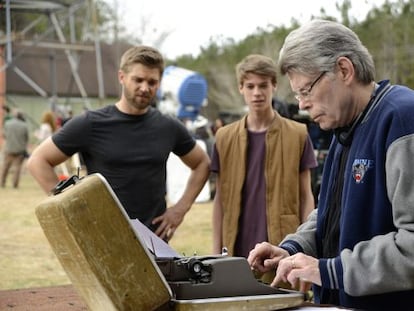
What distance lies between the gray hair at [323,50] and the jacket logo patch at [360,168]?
0.71ft

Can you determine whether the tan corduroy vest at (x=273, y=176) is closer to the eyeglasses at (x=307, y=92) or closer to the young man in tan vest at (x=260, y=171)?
the young man in tan vest at (x=260, y=171)

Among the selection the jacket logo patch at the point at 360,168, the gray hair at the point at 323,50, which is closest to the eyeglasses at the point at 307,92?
the gray hair at the point at 323,50

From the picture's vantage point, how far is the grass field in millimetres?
7172

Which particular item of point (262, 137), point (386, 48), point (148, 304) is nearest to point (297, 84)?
point (148, 304)

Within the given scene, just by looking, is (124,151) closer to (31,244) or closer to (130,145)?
(130,145)

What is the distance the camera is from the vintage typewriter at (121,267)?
5.47ft

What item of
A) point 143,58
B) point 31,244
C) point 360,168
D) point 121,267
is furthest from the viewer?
point 31,244

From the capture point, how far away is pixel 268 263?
217 cm

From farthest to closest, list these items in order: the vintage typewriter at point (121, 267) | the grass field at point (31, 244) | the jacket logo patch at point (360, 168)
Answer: the grass field at point (31, 244), the jacket logo patch at point (360, 168), the vintage typewriter at point (121, 267)

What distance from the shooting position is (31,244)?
30.6 feet

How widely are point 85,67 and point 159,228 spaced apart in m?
33.7

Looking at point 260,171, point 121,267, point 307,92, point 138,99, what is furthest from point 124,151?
point 121,267

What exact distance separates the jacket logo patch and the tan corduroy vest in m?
1.78

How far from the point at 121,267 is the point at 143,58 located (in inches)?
86.7
